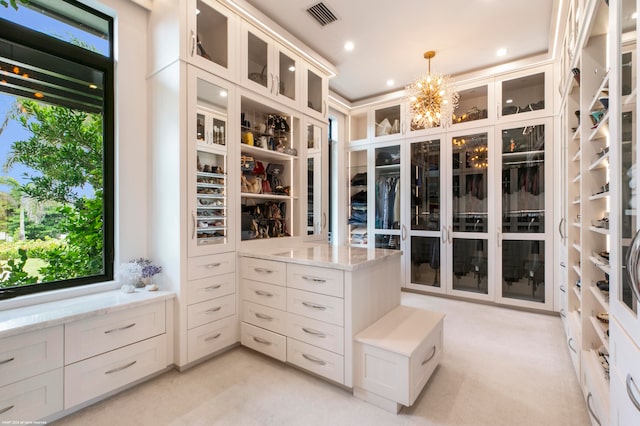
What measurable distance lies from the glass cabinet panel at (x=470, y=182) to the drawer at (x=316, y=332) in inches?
115

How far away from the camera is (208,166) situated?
2498 millimetres

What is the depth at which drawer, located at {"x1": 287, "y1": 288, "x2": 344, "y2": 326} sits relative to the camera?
6.66 ft

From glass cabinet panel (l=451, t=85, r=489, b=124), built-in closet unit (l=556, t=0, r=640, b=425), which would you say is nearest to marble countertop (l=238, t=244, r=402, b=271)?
built-in closet unit (l=556, t=0, r=640, b=425)

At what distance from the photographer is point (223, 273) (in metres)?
2.58

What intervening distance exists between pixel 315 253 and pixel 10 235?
2.20 meters

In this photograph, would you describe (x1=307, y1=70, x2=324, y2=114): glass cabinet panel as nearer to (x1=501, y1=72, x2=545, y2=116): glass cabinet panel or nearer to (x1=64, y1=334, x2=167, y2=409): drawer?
(x1=501, y1=72, x2=545, y2=116): glass cabinet panel

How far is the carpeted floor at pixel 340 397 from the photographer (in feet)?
5.78

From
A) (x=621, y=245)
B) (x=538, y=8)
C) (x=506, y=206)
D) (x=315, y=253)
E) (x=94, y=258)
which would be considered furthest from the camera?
(x=506, y=206)

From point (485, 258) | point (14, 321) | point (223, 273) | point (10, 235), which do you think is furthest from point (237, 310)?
Answer: point (485, 258)

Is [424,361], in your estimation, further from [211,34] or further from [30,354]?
[211,34]

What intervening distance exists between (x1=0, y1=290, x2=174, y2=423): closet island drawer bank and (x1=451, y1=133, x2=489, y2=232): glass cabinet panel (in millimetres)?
3787

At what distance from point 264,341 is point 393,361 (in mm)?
1158

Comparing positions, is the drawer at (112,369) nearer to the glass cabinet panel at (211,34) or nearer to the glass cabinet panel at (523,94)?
the glass cabinet panel at (211,34)

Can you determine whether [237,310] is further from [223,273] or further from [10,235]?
[10,235]
